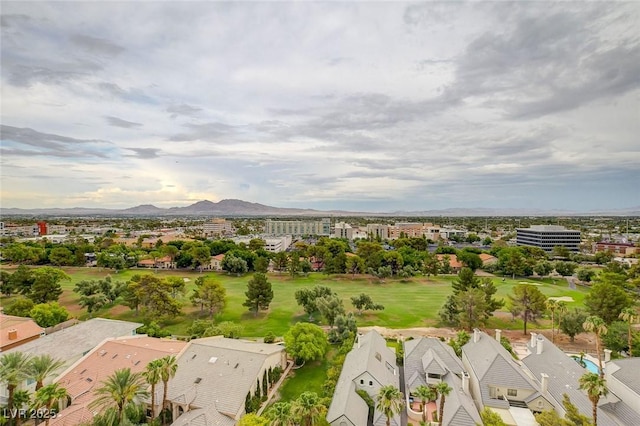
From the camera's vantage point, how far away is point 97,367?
3061 cm

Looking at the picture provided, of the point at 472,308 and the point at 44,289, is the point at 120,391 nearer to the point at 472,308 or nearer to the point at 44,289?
the point at 472,308

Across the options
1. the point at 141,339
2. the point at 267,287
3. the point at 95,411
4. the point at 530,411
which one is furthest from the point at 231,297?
the point at 530,411

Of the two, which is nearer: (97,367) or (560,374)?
(560,374)

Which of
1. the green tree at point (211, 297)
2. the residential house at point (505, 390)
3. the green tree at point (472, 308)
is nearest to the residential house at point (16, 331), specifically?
the green tree at point (211, 297)

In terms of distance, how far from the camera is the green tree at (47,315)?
141 feet

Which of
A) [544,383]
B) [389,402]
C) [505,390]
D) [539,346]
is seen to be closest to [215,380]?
[389,402]

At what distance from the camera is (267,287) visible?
53.2 m

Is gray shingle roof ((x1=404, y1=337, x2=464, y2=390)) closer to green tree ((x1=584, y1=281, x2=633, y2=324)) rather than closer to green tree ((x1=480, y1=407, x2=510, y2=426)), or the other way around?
green tree ((x1=480, y1=407, x2=510, y2=426))

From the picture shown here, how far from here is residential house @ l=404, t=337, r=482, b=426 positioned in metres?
24.1

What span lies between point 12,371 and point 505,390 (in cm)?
3690

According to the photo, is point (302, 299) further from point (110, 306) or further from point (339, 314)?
point (110, 306)

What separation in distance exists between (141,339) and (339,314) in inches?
919

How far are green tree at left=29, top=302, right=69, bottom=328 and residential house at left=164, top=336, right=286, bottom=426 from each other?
2449cm

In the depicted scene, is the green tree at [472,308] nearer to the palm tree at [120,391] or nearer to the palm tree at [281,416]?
the palm tree at [281,416]
